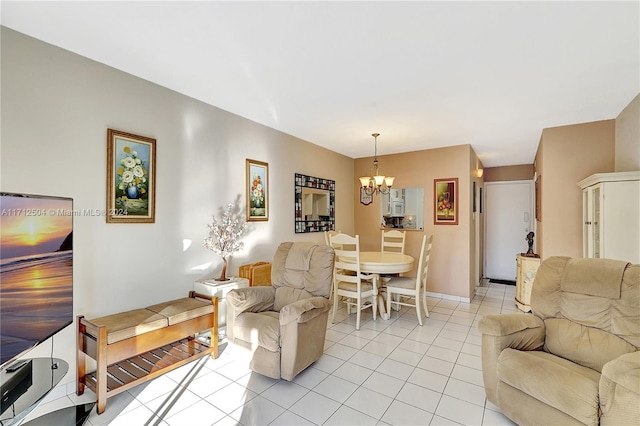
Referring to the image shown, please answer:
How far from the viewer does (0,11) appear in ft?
5.88

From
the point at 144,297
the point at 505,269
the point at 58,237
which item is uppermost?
the point at 58,237

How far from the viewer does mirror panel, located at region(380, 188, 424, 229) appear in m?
5.14

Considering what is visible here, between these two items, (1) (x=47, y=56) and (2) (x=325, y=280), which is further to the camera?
(2) (x=325, y=280)

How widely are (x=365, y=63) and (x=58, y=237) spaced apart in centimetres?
241

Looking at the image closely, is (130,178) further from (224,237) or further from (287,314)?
(287,314)

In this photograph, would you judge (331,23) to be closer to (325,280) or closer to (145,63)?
(145,63)

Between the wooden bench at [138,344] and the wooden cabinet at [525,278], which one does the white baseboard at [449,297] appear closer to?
the wooden cabinet at [525,278]

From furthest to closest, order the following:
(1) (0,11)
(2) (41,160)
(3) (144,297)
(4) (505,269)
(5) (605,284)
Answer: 1. (4) (505,269)
2. (3) (144,297)
3. (2) (41,160)
4. (5) (605,284)
5. (1) (0,11)

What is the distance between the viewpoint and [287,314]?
7.52 ft

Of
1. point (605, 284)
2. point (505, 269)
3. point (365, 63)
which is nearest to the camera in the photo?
point (605, 284)

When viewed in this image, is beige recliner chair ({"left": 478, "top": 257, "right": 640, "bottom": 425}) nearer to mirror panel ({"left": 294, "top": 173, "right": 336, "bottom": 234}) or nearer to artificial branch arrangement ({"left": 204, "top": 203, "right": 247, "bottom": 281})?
artificial branch arrangement ({"left": 204, "top": 203, "right": 247, "bottom": 281})

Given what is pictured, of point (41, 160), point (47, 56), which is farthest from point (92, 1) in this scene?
point (41, 160)

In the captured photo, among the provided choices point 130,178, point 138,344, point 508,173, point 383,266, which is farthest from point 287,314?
point 508,173

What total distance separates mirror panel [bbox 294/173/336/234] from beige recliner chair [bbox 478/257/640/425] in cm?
306
